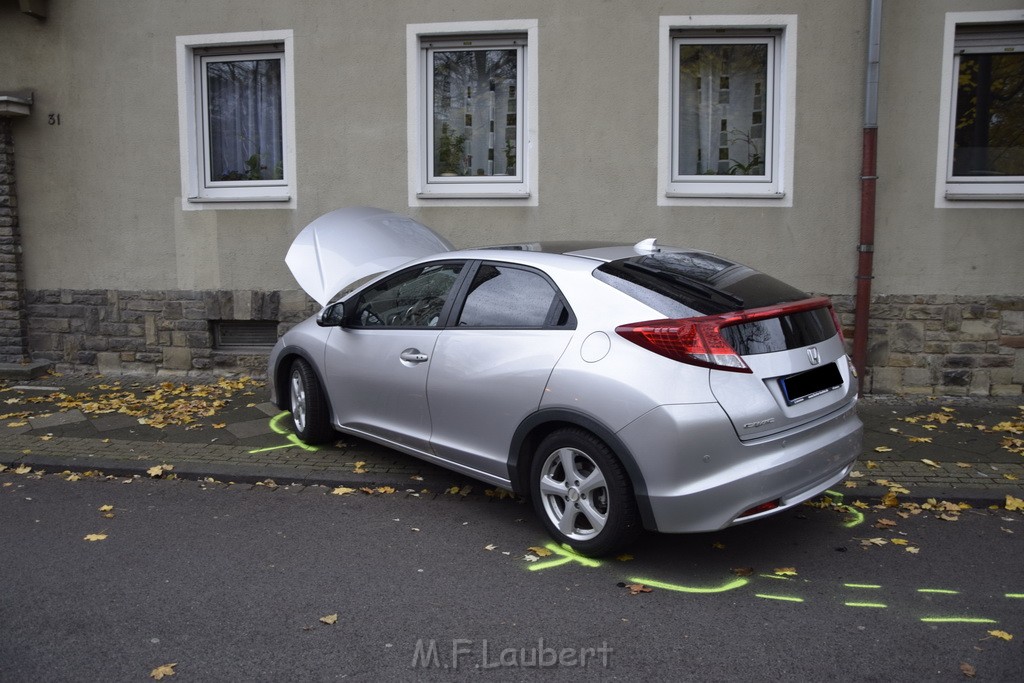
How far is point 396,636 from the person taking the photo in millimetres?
3523

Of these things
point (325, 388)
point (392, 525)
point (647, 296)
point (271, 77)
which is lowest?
point (392, 525)

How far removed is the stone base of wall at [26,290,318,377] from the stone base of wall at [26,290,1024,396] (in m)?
0.01

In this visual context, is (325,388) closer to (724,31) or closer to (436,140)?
(436,140)

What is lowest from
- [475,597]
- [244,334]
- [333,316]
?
[475,597]

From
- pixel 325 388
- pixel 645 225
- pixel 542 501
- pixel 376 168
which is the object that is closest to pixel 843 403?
pixel 542 501

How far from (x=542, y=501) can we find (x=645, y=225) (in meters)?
4.66

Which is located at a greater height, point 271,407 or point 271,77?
point 271,77

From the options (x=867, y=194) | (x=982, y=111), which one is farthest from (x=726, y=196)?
(x=982, y=111)

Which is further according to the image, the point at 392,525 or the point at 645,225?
the point at 645,225

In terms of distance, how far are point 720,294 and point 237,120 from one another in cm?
720

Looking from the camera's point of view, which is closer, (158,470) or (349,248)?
(158,470)

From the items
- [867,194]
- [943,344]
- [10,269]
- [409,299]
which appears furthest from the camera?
[10,269]

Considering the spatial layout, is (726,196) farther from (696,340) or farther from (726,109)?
(696,340)

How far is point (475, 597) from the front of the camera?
3896mm
